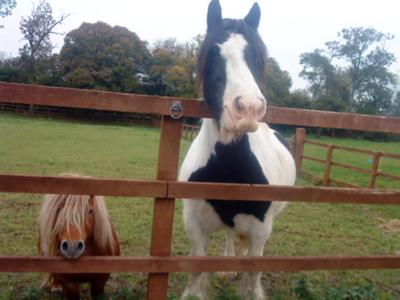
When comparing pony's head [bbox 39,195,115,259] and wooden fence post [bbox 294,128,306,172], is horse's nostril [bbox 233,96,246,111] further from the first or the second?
wooden fence post [bbox 294,128,306,172]

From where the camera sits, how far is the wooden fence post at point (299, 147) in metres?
12.0

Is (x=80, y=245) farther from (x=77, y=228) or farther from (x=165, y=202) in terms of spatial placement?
(x=165, y=202)

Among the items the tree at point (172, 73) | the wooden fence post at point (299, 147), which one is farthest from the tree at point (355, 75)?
the wooden fence post at point (299, 147)

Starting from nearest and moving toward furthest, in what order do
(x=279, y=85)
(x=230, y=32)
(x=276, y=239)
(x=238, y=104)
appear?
(x=238, y=104) → (x=230, y=32) → (x=276, y=239) → (x=279, y=85)

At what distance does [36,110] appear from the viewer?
3300cm

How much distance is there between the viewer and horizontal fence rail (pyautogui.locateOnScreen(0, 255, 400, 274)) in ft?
7.25

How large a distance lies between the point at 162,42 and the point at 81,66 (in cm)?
1428

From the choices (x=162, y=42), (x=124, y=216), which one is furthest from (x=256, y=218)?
(x=162, y=42)

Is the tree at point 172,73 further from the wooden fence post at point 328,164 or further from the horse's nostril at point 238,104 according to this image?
the horse's nostril at point 238,104

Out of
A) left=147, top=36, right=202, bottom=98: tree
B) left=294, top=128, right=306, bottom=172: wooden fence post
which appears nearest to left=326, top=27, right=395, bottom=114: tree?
left=147, top=36, right=202, bottom=98: tree

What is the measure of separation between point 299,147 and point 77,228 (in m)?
10.4

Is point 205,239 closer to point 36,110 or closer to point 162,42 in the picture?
point 36,110

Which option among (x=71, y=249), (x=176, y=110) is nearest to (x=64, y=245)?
(x=71, y=249)

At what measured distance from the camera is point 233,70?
2318mm
